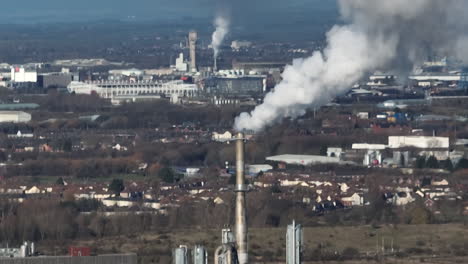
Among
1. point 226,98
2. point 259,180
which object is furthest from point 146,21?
point 259,180

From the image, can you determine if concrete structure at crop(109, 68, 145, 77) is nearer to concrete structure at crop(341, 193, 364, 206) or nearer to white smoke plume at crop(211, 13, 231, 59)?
white smoke plume at crop(211, 13, 231, 59)

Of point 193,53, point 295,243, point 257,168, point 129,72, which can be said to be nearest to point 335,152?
point 257,168

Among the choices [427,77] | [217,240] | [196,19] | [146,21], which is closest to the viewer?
[217,240]

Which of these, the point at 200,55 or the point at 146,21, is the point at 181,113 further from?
the point at 146,21

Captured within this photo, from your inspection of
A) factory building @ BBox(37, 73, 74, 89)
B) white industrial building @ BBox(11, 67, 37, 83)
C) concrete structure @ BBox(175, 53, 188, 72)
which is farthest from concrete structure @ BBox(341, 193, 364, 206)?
concrete structure @ BBox(175, 53, 188, 72)

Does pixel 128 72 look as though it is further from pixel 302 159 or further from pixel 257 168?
pixel 257 168

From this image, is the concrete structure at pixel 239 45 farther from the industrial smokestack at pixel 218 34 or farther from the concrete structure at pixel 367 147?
the concrete structure at pixel 367 147

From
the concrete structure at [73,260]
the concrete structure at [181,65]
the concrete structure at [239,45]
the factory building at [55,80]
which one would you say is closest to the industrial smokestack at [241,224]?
the concrete structure at [73,260]
